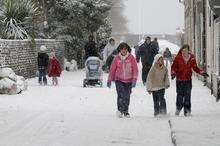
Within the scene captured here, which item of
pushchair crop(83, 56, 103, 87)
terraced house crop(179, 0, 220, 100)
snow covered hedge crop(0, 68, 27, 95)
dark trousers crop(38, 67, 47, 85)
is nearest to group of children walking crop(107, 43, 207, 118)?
terraced house crop(179, 0, 220, 100)

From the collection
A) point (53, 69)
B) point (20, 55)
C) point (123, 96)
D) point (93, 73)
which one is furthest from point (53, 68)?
point (123, 96)

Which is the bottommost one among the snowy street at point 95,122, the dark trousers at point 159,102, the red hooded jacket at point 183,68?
the snowy street at point 95,122

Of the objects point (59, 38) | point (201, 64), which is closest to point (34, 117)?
point (201, 64)

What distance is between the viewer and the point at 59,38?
38.7 m

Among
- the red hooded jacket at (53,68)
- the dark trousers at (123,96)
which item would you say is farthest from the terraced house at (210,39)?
the red hooded jacket at (53,68)

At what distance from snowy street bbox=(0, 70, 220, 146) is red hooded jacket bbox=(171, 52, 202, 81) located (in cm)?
85

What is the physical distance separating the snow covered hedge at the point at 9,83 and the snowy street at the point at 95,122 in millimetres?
478

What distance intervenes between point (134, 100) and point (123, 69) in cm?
451

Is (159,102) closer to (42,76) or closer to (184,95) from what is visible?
(184,95)

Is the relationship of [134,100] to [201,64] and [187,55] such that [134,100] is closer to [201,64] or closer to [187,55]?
[187,55]

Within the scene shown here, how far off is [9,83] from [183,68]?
751cm

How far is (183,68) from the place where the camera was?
15.3 metres

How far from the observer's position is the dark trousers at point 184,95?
15.4 meters

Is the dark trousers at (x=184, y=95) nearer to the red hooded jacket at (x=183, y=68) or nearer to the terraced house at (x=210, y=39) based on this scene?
the red hooded jacket at (x=183, y=68)
